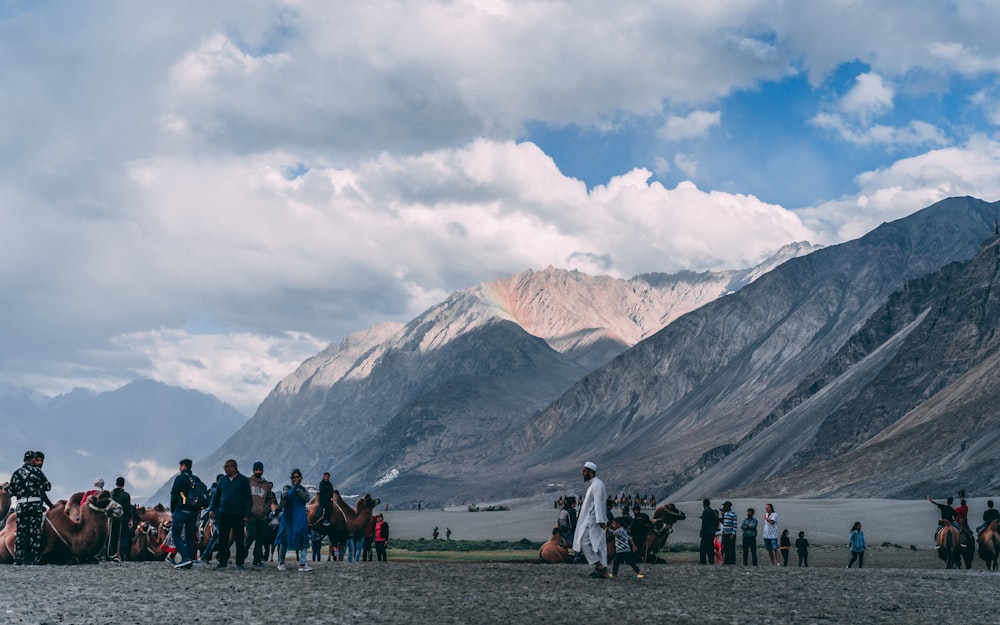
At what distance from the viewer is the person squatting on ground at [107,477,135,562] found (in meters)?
25.6

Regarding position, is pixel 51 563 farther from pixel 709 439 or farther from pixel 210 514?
pixel 709 439

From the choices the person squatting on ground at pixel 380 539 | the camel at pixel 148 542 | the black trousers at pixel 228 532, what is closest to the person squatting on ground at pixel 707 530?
the person squatting on ground at pixel 380 539

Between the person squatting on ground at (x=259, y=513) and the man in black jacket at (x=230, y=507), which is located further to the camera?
the person squatting on ground at (x=259, y=513)

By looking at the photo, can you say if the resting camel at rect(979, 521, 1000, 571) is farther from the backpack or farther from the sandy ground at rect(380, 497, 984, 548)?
the sandy ground at rect(380, 497, 984, 548)

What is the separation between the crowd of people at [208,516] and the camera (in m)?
22.3

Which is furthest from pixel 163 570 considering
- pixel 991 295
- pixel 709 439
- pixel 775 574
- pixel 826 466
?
pixel 709 439

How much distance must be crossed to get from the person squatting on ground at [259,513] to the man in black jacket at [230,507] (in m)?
0.39

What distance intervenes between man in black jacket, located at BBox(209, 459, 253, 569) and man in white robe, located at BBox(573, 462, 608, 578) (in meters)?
6.94

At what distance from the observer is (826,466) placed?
109750mm

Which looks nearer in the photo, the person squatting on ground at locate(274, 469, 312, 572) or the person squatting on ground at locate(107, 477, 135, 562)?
the person squatting on ground at locate(274, 469, 312, 572)

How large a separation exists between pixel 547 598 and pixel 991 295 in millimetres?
121665

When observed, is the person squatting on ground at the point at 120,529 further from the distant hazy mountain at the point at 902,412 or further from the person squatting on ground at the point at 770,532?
the distant hazy mountain at the point at 902,412

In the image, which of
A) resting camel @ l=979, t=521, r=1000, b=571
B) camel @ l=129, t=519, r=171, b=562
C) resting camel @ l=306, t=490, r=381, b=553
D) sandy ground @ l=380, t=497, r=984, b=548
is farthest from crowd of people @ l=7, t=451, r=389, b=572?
sandy ground @ l=380, t=497, r=984, b=548

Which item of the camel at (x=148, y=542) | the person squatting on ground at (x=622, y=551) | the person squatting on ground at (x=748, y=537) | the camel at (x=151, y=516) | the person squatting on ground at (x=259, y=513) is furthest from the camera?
the person squatting on ground at (x=748, y=537)
